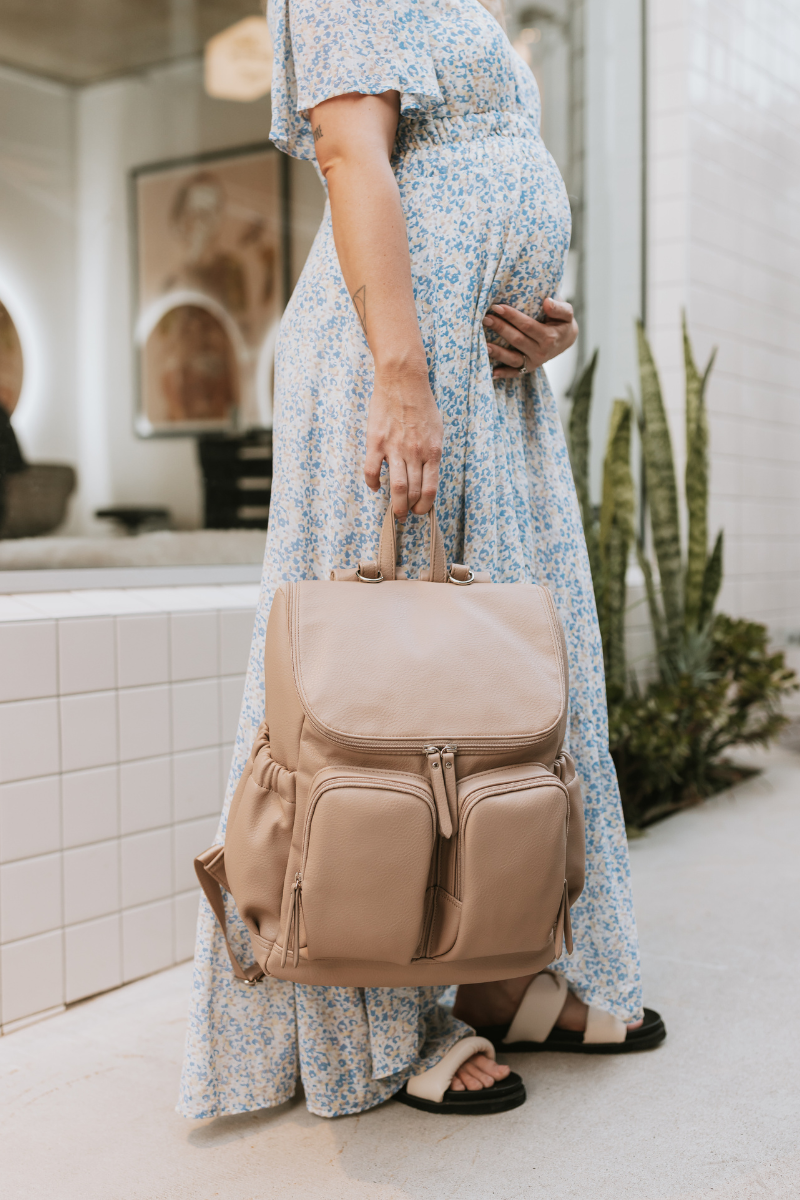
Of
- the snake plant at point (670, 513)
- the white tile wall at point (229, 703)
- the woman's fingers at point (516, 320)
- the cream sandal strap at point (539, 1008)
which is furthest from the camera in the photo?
the snake plant at point (670, 513)

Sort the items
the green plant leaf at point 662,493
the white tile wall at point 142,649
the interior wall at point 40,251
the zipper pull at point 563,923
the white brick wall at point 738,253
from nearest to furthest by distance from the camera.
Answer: the zipper pull at point 563,923 < the white tile wall at point 142,649 < the interior wall at point 40,251 < the green plant leaf at point 662,493 < the white brick wall at point 738,253

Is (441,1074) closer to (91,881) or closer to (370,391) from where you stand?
(91,881)

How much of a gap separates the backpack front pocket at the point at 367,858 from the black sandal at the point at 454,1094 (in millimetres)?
388

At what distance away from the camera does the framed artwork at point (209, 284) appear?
334 centimetres

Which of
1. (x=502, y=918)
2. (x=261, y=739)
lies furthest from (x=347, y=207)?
(x=502, y=918)

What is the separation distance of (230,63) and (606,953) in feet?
10.7

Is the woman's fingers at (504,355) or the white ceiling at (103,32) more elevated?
the white ceiling at (103,32)

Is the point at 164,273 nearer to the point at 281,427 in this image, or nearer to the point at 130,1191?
the point at 281,427

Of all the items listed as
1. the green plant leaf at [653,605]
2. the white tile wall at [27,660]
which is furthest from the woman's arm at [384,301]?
the green plant leaf at [653,605]

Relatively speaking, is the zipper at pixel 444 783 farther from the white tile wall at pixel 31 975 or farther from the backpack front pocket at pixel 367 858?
the white tile wall at pixel 31 975

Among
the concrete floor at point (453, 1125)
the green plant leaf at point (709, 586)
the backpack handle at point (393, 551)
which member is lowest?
the concrete floor at point (453, 1125)

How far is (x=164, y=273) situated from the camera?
344 cm

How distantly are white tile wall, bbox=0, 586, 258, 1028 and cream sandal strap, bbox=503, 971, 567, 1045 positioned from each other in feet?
2.17

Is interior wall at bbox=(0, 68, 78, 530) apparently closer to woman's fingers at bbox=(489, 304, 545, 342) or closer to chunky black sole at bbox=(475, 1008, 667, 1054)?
woman's fingers at bbox=(489, 304, 545, 342)
